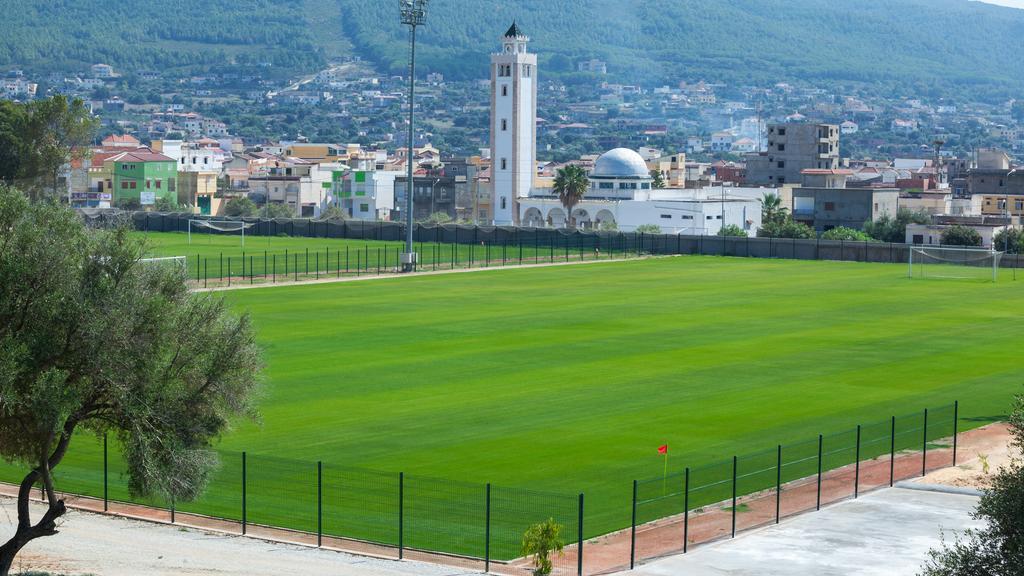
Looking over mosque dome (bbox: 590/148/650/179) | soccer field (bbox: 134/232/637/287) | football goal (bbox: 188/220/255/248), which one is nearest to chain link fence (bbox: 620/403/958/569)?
soccer field (bbox: 134/232/637/287)

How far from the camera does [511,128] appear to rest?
170m

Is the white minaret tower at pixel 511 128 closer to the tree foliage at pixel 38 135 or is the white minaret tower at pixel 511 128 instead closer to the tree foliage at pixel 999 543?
the tree foliage at pixel 38 135

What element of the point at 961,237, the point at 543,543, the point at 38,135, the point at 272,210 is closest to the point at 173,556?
the point at 543,543

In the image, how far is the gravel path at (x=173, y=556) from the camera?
85.6 feet

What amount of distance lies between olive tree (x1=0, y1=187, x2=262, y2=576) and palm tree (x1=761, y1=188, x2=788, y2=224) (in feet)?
407

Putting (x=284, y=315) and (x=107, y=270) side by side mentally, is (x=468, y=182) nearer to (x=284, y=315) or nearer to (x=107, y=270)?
(x=284, y=315)

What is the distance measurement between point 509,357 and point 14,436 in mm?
29678

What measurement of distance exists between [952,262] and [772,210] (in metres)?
49.7

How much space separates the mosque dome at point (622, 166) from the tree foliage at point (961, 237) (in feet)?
166

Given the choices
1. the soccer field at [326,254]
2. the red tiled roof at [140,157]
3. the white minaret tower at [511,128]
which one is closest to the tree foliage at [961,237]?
the soccer field at [326,254]

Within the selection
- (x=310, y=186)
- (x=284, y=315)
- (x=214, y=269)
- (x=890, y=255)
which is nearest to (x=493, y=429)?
(x=284, y=315)

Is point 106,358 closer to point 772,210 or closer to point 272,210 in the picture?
point 772,210

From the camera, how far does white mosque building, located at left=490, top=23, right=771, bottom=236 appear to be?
157250 millimetres

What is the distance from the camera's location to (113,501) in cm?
3120
